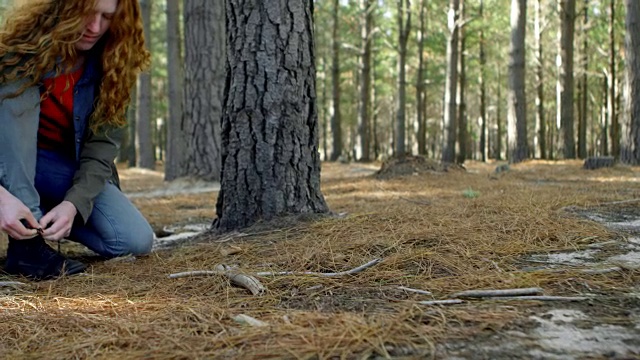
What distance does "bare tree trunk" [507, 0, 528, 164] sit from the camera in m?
12.4

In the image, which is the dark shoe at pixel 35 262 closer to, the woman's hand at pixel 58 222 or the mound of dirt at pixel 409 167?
the woman's hand at pixel 58 222

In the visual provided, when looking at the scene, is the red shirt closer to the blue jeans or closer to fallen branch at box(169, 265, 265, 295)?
the blue jeans

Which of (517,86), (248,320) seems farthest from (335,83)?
(248,320)

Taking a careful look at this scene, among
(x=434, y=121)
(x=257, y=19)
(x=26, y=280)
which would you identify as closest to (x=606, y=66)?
(x=434, y=121)

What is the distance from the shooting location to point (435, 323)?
157 cm

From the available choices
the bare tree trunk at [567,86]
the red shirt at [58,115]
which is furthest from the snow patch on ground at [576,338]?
the bare tree trunk at [567,86]

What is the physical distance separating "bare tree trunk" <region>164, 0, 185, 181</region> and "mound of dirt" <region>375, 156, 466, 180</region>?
4074mm

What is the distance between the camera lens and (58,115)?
8.91 ft

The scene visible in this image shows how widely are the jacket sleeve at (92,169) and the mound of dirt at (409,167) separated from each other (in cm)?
553

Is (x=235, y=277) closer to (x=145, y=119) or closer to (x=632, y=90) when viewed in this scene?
(x=632, y=90)

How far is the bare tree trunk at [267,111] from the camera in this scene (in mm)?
3148

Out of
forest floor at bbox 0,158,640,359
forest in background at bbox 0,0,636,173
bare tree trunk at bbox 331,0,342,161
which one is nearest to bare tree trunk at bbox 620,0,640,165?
forest in background at bbox 0,0,636,173

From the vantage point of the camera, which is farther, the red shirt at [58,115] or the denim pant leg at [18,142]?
the red shirt at [58,115]

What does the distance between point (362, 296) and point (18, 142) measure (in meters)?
1.73
